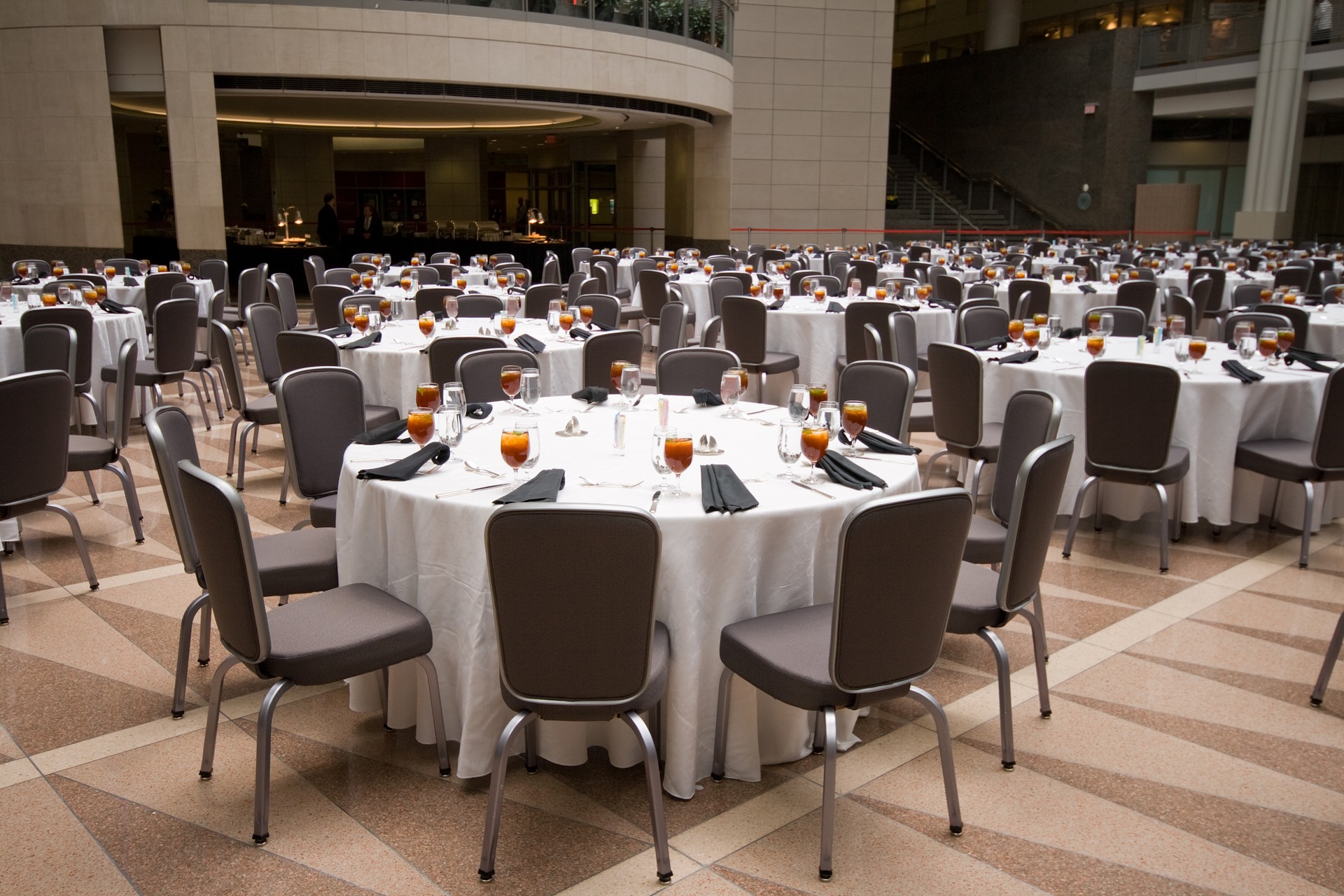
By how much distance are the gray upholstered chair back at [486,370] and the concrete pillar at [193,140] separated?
10.7 metres

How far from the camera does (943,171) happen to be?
1022 inches

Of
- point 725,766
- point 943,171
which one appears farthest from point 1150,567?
point 943,171

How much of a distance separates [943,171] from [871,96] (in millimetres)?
5961

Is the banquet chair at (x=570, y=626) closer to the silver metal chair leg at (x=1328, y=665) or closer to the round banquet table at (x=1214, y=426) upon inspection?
the silver metal chair leg at (x=1328, y=665)

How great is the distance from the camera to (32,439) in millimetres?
3887

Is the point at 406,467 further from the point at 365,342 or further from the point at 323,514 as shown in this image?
the point at 365,342

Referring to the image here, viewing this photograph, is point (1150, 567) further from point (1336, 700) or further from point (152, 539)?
point (152, 539)

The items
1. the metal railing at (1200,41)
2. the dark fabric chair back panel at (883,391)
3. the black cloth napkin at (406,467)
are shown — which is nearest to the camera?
the black cloth napkin at (406,467)

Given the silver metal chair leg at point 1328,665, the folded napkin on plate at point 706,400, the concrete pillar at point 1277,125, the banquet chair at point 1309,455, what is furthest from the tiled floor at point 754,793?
the concrete pillar at point 1277,125

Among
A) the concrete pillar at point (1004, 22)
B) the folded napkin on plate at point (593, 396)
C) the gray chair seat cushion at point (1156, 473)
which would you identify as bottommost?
the gray chair seat cushion at point (1156, 473)

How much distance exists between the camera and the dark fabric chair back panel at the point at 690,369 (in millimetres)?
4820

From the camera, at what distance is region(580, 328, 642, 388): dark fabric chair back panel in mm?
5422

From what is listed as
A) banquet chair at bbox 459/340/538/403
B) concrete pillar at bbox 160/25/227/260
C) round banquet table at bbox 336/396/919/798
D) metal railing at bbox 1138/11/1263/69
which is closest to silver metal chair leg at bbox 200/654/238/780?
round banquet table at bbox 336/396/919/798

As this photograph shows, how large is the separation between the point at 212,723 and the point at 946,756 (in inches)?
77.8
